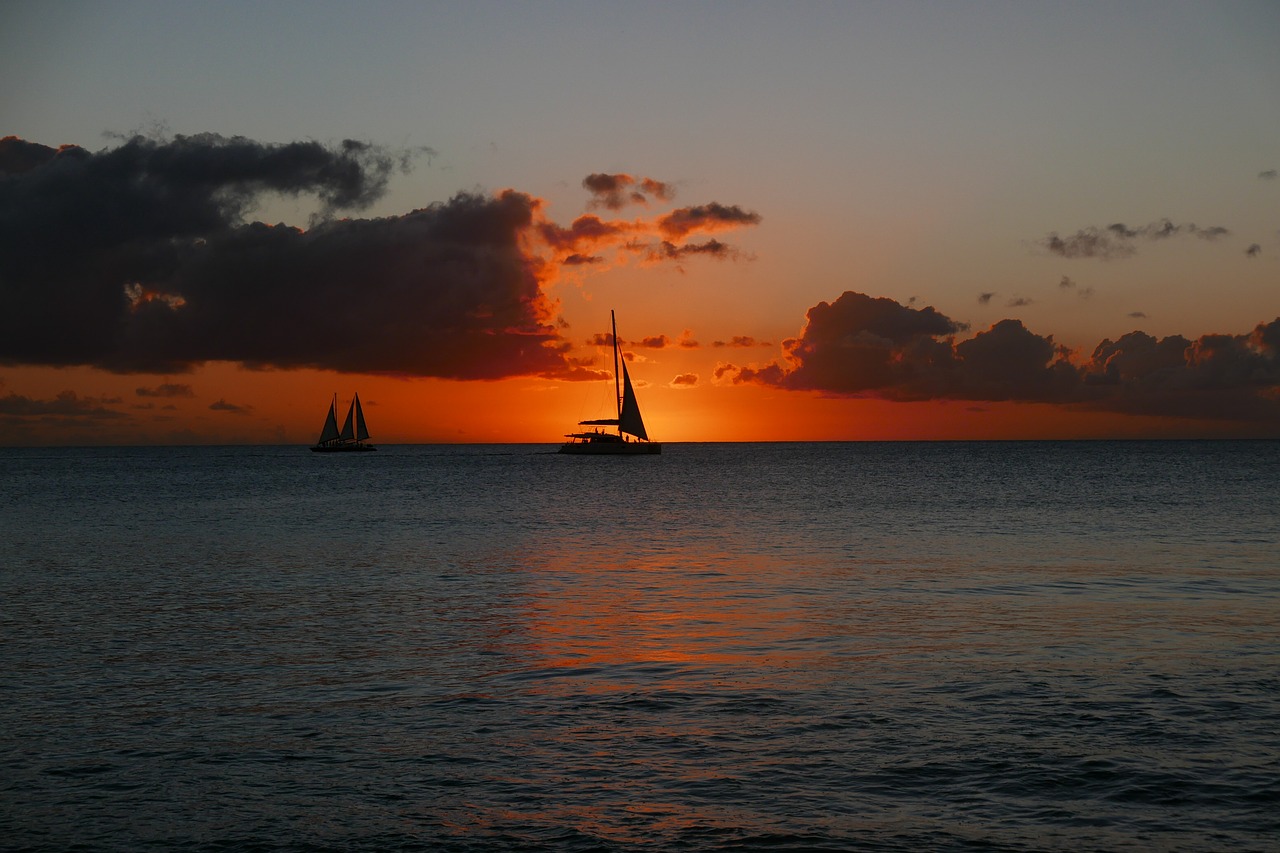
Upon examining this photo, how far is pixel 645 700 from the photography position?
18.3m

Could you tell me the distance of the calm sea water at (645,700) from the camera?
1260 cm

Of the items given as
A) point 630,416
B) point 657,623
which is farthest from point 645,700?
point 630,416

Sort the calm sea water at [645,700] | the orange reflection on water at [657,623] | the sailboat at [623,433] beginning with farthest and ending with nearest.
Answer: the sailboat at [623,433] → the orange reflection on water at [657,623] → the calm sea water at [645,700]

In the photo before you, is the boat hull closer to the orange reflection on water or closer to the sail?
the sail

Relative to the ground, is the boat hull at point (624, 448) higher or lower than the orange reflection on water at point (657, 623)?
higher

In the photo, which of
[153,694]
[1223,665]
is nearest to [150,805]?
[153,694]

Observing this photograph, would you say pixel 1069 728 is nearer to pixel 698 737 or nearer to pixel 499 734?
Result: pixel 698 737

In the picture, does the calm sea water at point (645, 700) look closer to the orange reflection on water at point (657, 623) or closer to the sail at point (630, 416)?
the orange reflection on water at point (657, 623)

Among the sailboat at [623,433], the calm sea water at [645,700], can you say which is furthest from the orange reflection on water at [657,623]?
the sailboat at [623,433]

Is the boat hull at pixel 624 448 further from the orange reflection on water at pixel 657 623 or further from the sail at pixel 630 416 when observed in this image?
the orange reflection on water at pixel 657 623

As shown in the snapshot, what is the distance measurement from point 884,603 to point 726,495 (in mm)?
64688

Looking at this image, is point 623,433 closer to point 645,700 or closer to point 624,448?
point 624,448

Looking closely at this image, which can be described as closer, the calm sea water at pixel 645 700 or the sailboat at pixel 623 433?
the calm sea water at pixel 645 700

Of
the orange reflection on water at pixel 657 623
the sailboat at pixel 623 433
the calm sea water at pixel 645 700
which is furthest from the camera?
the sailboat at pixel 623 433
